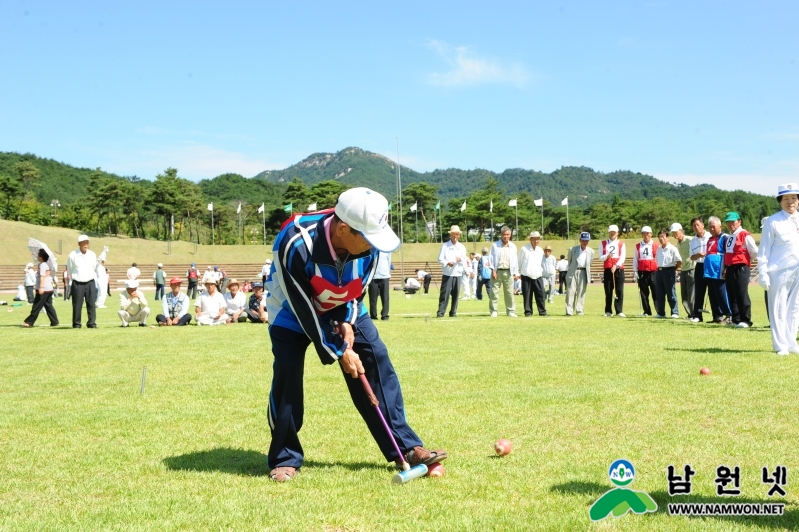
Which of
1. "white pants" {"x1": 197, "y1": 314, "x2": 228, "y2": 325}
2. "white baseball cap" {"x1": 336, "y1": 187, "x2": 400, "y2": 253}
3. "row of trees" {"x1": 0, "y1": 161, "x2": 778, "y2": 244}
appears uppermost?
"row of trees" {"x1": 0, "y1": 161, "x2": 778, "y2": 244}

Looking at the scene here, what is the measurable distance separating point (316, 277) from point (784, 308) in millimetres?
8131

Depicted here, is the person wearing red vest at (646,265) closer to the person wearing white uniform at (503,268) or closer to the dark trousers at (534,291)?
the dark trousers at (534,291)

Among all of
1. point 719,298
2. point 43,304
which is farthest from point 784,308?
point 43,304

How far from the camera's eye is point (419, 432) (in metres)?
6.08

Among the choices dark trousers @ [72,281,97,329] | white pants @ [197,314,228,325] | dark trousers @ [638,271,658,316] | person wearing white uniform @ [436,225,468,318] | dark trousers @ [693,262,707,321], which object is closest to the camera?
dark trousers @ [693,262,707,321]

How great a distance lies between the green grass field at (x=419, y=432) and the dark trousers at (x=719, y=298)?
4.83 metres

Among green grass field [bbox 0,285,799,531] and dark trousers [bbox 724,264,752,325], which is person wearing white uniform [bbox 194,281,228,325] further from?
dark trousers [bbox 724,264,752,325]

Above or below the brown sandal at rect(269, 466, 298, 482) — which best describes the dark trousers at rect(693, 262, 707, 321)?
Answer: above

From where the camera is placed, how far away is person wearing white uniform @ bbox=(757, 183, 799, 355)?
10.2 metres

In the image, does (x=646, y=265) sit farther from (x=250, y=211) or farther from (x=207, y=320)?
(x=250, y=211)

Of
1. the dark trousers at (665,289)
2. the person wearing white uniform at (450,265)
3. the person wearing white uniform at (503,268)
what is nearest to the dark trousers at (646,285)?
the dark trousers at (665,289)

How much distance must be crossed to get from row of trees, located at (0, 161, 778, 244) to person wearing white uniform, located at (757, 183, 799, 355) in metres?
67.2

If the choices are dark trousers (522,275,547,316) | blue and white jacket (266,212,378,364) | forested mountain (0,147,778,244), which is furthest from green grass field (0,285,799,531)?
forested mountain (0,147,778,244)

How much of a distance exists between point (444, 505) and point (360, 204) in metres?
1.80
